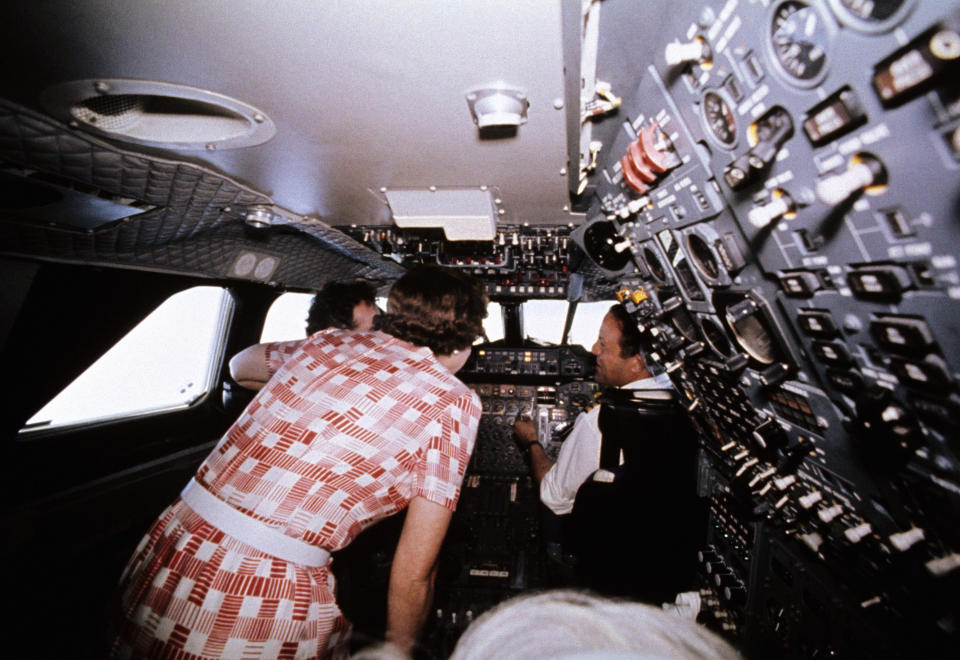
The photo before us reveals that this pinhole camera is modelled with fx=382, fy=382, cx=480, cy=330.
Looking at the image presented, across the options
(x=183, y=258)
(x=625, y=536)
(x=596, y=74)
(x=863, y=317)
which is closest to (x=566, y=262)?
(x=625, y=536)

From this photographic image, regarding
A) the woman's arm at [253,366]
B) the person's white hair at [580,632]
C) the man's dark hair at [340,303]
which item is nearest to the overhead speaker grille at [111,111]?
the woman's arm at [253,366]

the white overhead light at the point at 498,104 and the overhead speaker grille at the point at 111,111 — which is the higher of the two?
the overhead speaker grille at the point at 111,111

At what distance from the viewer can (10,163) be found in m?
1.53

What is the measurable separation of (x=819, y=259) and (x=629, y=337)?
7.36ft

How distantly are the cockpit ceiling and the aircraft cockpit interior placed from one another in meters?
0.01

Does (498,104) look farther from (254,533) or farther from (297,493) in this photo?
(254,533)

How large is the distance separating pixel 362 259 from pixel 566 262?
223 centimetres

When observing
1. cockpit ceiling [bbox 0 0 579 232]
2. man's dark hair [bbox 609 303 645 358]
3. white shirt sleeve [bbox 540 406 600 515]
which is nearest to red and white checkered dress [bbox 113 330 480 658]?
cockpit ceiling [bbox 0 0 579 232]

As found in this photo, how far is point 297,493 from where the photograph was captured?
122 cm

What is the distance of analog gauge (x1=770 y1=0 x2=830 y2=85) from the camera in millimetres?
713

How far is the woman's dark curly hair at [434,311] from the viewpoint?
1.70m

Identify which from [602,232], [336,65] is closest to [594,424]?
[602,232]

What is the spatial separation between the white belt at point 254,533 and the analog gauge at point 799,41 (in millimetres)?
1788

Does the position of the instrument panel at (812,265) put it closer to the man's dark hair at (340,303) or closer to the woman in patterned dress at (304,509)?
the woman in patterned dress at (304,509)
